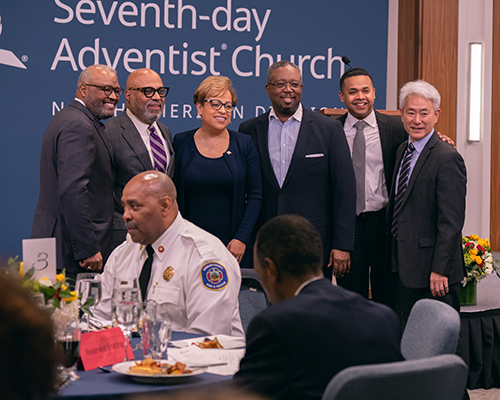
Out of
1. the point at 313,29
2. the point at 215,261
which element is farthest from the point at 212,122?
the point at 313,29

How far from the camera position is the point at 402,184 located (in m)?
3.40

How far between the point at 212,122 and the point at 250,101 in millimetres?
2848

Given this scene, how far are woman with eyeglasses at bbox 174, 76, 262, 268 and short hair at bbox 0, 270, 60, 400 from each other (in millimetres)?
2566

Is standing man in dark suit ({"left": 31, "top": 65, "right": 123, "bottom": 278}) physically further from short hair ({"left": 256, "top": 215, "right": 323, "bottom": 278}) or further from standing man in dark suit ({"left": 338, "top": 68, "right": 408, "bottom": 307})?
short hair ({"left": 256, "top": 215, "right": 323, "bottom": 278})

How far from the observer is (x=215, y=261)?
2373mm

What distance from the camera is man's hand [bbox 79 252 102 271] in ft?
10.6

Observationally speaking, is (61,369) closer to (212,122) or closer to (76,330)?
(76,330)

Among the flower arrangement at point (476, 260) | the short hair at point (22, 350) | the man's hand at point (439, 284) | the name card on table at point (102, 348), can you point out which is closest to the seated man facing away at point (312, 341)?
the name card on table at point (102, 348)

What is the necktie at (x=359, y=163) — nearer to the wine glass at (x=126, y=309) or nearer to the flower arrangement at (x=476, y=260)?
the flower arrangement at (x=476, y=260)

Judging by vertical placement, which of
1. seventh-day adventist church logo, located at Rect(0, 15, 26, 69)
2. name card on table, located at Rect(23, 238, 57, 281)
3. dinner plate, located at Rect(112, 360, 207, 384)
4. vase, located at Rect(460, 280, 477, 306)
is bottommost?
vase, located at Rect(460, 280, 477, 306)

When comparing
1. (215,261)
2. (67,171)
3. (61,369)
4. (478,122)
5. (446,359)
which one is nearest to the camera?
(446,359)

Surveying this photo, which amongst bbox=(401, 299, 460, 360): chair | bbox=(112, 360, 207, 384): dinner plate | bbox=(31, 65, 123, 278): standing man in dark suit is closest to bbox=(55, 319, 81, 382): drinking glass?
bbox=(112, 360, 207, 384): dinner plate

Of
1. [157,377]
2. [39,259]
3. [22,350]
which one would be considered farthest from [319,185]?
[22,350]

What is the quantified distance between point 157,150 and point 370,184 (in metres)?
1.33
